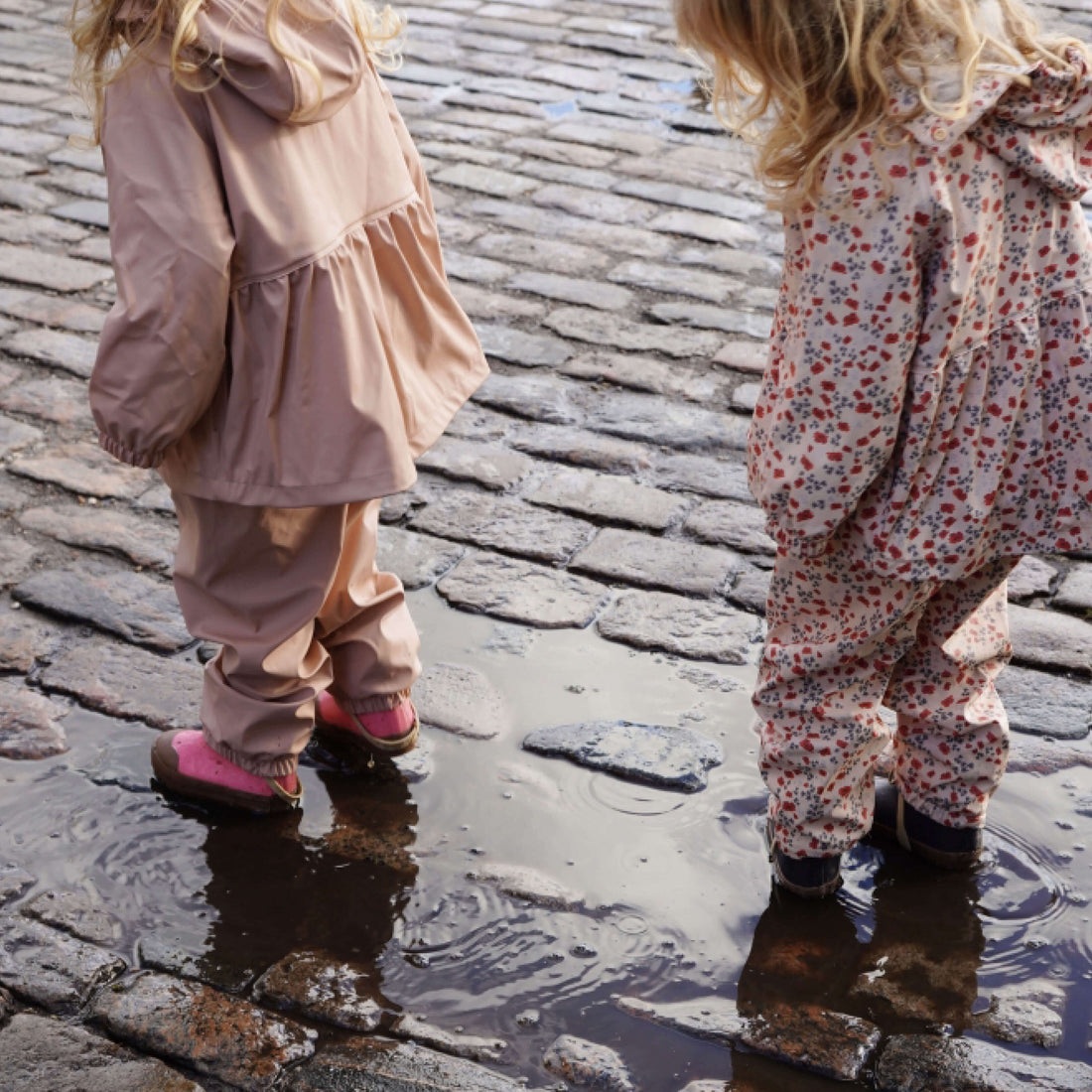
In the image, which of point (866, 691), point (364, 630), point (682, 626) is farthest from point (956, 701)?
point (364, 630)

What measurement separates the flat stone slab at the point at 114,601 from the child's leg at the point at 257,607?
0.51m

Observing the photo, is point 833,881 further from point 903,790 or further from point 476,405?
point 476,405

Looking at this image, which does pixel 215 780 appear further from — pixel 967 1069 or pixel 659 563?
pixel 967 1069

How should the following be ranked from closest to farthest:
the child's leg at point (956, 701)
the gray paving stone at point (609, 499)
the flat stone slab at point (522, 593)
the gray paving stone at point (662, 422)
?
1. the child's leg at point (956, 701)
2. the flat stone slab at point (522, 593)
3. the gray paving stone at point (609, 499)
4. the gray paving stone at point (662, 422)

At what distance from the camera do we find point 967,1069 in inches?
75.2

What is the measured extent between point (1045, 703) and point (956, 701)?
599 millimetres

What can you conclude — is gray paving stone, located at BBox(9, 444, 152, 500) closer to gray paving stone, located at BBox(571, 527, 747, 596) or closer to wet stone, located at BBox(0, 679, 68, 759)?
wet stone, located at BBox(0, 679, 68, 759)

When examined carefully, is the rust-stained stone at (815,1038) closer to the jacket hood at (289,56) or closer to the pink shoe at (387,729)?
the pink shoe at (387,729)

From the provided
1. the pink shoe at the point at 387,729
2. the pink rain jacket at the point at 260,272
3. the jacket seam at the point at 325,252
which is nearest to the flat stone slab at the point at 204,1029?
the pink shoe at the point at 387,729

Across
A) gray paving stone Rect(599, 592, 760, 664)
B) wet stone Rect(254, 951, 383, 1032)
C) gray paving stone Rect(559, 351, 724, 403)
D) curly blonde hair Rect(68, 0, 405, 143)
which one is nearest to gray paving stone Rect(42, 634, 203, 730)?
wet stone Rect(254, 951, 383, 1032)

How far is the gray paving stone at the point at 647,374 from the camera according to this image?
11.8 feet

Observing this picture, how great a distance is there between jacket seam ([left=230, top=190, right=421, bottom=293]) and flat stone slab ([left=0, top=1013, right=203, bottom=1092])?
108cm

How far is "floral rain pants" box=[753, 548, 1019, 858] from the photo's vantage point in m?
2.01

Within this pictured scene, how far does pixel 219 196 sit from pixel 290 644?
0.74m
